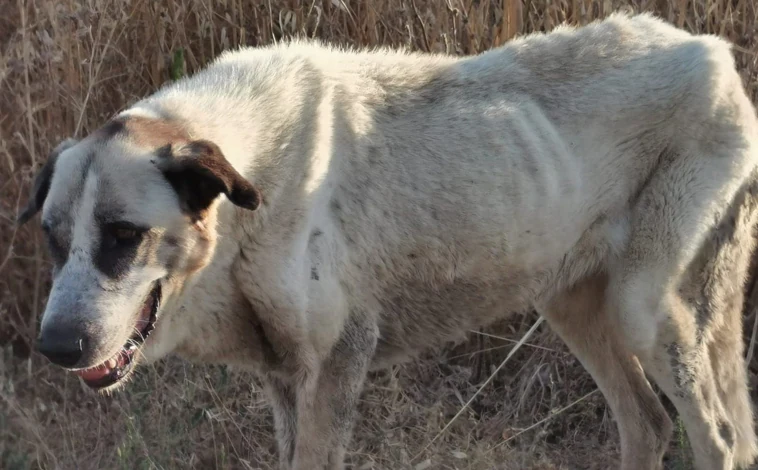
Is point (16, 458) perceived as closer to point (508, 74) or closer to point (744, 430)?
point (508, 74)

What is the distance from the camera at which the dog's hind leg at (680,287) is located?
4.10m

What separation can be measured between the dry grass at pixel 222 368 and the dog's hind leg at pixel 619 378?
0.18 metres

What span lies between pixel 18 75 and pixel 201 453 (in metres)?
2.37

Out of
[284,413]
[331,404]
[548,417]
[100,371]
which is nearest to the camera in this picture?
[100,371]

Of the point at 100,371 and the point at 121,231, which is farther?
the point at 100,371

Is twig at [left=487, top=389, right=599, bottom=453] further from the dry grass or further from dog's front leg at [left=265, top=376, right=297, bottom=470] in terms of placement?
dog's front leg at [left=265, top=376, right=297, bottom=470]

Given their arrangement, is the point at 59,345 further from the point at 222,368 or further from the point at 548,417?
the point at 548,417

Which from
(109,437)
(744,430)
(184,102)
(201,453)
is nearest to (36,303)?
(109,437)

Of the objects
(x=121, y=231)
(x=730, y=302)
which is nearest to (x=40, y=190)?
(x=121, y=231)

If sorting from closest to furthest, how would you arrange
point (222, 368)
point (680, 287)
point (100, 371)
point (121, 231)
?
point (121, 231), point (100, 371), point (680, 287), point (222, 368)

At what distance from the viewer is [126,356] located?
3.36 m

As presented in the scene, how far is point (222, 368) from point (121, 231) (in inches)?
79.6

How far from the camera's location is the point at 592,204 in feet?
13.7

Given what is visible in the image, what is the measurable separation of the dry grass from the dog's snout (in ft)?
5.16
